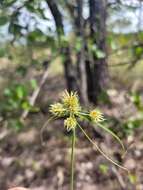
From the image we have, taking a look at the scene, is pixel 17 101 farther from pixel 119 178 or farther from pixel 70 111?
pixel 70 111

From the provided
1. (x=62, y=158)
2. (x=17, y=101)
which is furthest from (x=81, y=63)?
(x=62, y=158)

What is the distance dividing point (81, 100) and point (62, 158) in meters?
0.40

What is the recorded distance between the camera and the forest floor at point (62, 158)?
2.89 metres

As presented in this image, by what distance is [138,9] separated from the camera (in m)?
2.42

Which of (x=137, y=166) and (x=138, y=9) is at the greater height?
(x=138, y=9)

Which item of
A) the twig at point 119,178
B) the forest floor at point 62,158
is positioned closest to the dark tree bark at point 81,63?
the forest floor at point 62,158

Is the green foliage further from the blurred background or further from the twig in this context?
the twig

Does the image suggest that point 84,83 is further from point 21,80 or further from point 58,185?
point 21,80

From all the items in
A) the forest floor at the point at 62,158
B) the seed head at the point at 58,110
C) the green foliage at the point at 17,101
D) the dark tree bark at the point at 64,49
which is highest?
the seed head at the point at 58,110

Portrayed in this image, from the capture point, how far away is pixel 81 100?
10.0ft

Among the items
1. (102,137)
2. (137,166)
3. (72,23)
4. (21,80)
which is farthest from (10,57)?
(21,80)

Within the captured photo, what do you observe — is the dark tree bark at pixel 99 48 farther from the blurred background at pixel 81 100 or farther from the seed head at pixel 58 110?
the seed head at pixel 58 110

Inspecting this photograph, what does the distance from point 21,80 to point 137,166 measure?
1.47 meters

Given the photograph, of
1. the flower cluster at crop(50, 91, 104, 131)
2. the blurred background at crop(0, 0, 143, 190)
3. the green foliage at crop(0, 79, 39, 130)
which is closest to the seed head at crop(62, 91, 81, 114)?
the flower cluster at crop(50, 91, 104, 131)
